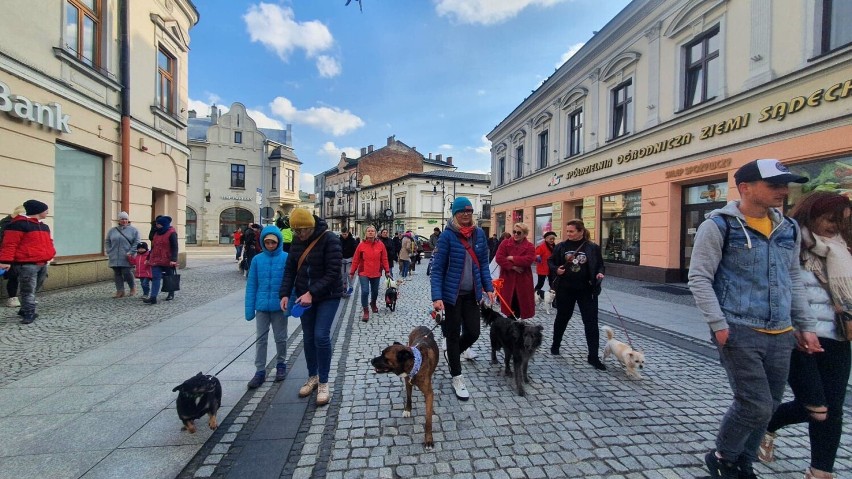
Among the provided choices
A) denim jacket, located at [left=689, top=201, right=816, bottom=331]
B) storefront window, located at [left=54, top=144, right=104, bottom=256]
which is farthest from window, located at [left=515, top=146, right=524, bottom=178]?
denim jacket, located at [left=689, top=201, right=816, bottom=331]

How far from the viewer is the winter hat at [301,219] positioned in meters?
3.68

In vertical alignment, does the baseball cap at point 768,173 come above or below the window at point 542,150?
below

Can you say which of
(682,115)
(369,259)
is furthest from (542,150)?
(369,259)

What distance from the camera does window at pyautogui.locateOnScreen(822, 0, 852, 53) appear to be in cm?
762

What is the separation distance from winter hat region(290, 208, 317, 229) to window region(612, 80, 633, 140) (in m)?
13.9

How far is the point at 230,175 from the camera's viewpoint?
41156mm

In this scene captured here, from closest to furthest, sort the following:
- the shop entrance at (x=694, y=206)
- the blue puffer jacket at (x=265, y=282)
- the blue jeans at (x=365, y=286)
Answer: the blue puffer jacket at (x=265, y=282)
the blue jeans at (x=365, y=286)
the shop entrance at (x=694, y=206)

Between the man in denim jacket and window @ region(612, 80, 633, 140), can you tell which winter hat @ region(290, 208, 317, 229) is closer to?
the man in denim jacket

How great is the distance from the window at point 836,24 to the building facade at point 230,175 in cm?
3994

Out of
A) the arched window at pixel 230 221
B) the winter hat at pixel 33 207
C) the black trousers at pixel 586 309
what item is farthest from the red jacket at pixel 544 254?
the arched window at pixel 230 221

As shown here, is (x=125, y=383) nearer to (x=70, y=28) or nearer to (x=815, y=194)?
(x=815, y=194)

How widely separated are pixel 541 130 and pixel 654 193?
9397mm

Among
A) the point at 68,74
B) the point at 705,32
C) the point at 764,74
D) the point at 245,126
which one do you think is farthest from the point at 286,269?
the point at 245,126

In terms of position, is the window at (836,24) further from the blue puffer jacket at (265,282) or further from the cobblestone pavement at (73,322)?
the cobblestone pavement at (73,322)
